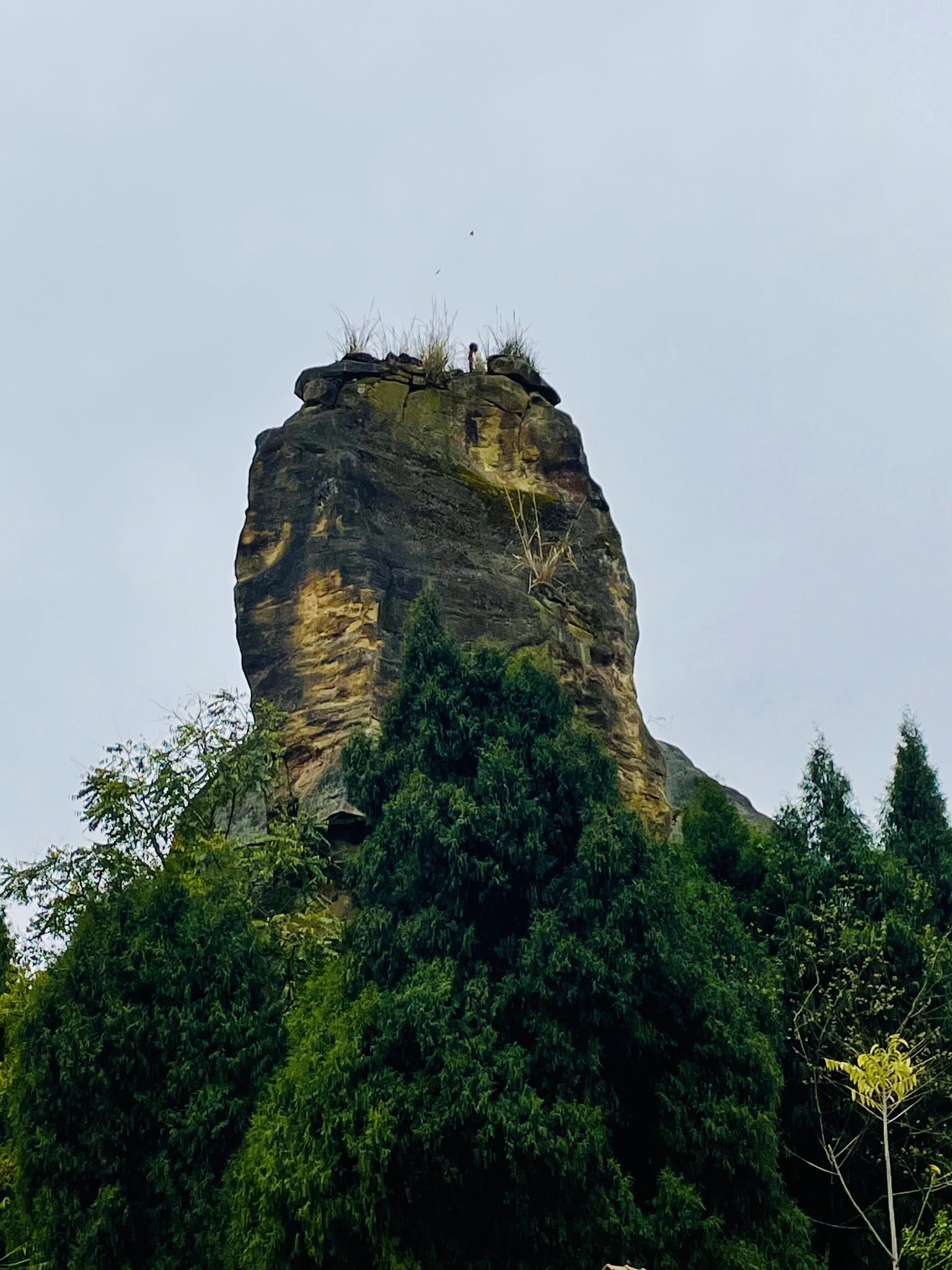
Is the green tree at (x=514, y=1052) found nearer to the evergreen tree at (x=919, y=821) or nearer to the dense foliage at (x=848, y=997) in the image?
the dense foliage at (x=848, y=997)

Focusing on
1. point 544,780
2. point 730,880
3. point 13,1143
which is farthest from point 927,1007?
point 13,1143

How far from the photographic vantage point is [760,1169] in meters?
13.5

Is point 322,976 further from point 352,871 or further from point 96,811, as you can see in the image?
point 96,811

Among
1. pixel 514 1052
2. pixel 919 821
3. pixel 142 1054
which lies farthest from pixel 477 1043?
pixel 919 821

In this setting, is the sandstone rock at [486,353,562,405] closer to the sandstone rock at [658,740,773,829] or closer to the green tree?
the sandstone rock at [658,740,773,829]

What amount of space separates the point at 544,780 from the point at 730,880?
4938mm

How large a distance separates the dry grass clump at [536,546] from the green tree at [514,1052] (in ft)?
24.6

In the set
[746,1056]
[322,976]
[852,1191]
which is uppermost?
[322,976]

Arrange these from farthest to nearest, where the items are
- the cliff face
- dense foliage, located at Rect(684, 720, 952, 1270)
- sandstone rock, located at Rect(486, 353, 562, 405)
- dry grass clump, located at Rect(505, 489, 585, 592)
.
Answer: sandstone rock, located at Rect(486, 353, 562, 405) → dry grass clump, located at Rect(505, 489, 585, 592) → the cliff face → dense foliage, located at Rect(684, 720, 952, 1270)

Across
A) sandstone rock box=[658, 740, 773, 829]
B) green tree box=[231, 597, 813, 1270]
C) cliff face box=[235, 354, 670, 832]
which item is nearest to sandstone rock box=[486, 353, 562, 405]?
cliff face box=[235, 354, 670, 832]

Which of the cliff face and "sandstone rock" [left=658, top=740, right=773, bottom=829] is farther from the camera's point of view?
"sandstone rock" [left=658, top=740, right=773, bottom=829]

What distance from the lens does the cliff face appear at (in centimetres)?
2067

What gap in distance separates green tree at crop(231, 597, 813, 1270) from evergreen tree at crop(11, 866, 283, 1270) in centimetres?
64

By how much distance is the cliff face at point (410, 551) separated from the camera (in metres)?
20.7
